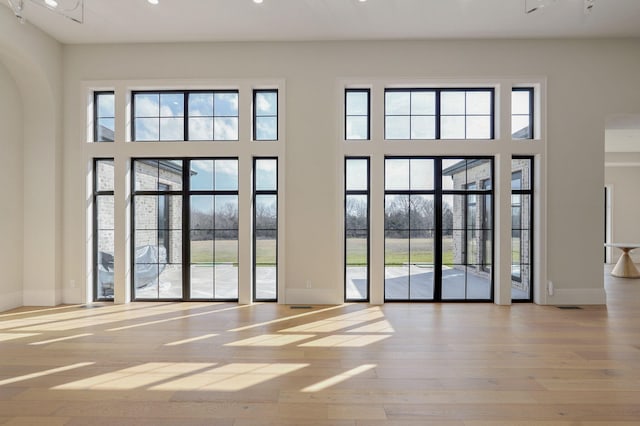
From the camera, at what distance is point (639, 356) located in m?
3.37

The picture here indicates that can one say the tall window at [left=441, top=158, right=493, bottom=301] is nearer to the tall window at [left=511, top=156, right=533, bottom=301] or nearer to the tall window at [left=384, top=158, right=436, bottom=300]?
the tall window at [left=384, top=158, right=436, bottom=300]

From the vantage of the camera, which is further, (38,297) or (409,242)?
(409,242)

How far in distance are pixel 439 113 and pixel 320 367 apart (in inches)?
170

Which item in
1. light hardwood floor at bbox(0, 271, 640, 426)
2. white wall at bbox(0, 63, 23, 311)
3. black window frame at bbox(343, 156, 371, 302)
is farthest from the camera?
black window frame at bbox(343, 156, 371, 302)

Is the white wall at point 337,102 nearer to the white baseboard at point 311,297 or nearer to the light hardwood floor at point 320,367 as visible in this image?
the white baseboard at point 311,297

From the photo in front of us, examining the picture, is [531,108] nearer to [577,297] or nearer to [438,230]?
[438,230]

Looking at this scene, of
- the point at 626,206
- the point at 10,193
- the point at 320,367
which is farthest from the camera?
the point at 626,206

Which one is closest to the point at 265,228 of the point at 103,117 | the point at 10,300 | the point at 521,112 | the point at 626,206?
the point at 103,117

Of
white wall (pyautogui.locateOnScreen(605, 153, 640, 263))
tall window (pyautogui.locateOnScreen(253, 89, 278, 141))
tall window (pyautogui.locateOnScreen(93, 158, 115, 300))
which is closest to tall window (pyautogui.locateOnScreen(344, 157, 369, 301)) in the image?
tall window (pyautogui.locateOnScreen(253, 89, 278, 141))

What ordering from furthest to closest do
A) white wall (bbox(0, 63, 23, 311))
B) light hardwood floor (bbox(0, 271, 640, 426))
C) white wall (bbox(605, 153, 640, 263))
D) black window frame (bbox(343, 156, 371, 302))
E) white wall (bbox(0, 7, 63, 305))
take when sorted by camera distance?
white wall (bbox(605, 153, 640, 263)) < black window frame (bbox(343, 156, 371, 302)) < white wall (bbox(0, 7, 63, 305)) < white wall (bbox(0, 63, 23, 311)) < light hardwood floor (bbox(0, 271, 640, 426))

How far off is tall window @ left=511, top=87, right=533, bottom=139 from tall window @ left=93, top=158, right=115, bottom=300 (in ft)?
21.6

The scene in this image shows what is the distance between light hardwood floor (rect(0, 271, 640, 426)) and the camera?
2.40 m

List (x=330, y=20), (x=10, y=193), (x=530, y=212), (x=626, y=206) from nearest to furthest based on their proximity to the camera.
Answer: (x=330, y=20) → (x=10, y=193) → (x=530, y=212) → (x=626, y=206)

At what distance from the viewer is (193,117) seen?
5.59 metres
